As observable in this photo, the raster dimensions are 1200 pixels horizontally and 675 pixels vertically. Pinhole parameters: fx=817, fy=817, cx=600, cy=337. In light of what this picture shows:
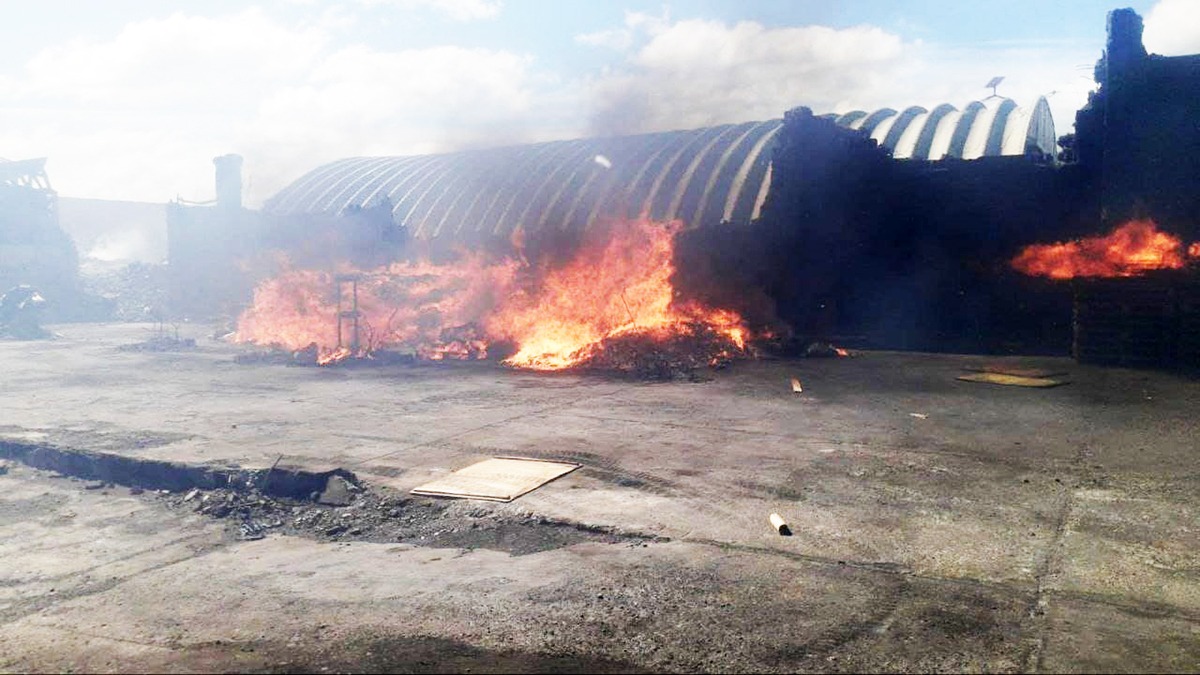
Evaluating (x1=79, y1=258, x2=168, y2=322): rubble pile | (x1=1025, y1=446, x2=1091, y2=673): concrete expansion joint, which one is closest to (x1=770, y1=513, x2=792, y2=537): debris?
(x1=1025, y1=446, x2=1091, y2=673): concrete expansion joint

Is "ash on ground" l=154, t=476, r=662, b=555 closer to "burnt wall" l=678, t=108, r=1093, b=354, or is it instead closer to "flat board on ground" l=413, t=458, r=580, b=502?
"flat board on ground" l=413, t=458, r=580, b=502

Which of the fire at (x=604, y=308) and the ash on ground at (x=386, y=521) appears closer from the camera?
the ash on ground at (x=386, y=521)

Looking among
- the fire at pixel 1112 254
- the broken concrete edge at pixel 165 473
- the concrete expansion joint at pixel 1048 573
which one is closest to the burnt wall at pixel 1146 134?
the fire at pixel 1112 254

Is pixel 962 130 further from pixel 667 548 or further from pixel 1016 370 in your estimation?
pixel 667 548

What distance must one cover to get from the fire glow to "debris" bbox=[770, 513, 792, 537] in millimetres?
8642

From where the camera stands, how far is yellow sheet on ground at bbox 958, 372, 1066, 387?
11.5m

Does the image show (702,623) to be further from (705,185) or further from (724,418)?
(705,185)

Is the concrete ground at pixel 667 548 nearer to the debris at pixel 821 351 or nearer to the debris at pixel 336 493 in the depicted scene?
the debris at pixel 336 493

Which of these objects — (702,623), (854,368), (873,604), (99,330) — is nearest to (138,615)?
(702,623)

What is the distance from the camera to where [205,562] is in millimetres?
5320

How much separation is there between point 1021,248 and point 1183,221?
8.63ft

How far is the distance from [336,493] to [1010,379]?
985cm

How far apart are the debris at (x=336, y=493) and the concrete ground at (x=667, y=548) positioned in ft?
0.89

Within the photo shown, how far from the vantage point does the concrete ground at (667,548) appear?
12.7ft
